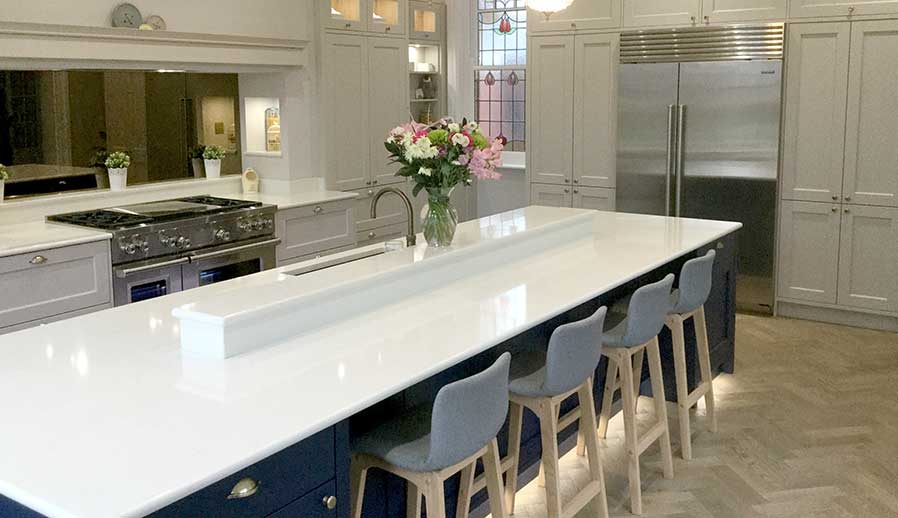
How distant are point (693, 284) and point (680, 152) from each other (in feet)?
8.51

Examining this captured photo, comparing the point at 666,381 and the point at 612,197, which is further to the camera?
the point at 612,197

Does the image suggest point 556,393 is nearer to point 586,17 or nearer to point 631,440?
point 631,440

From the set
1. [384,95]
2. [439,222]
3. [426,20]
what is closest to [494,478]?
[439,222]

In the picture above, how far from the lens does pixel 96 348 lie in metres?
2.67

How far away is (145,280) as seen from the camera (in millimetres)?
4879

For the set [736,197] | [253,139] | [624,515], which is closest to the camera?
[624,515]

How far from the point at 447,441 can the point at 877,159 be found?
4.47 meters

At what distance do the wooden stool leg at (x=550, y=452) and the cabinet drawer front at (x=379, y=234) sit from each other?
394 cm

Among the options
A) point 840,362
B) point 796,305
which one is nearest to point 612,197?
point 796,305

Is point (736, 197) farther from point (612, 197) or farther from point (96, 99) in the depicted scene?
point (96, 99)

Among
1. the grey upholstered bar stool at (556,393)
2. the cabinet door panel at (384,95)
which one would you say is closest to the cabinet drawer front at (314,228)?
the cabinet door panel at (384,95)

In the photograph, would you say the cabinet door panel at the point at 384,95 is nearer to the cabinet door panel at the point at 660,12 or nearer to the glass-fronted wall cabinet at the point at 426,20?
the glass-fronted wall cabinet at the point at 426,20

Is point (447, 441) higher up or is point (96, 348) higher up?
point (96, 348)

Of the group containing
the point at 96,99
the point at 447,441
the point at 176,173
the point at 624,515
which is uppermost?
the point at 96,99
